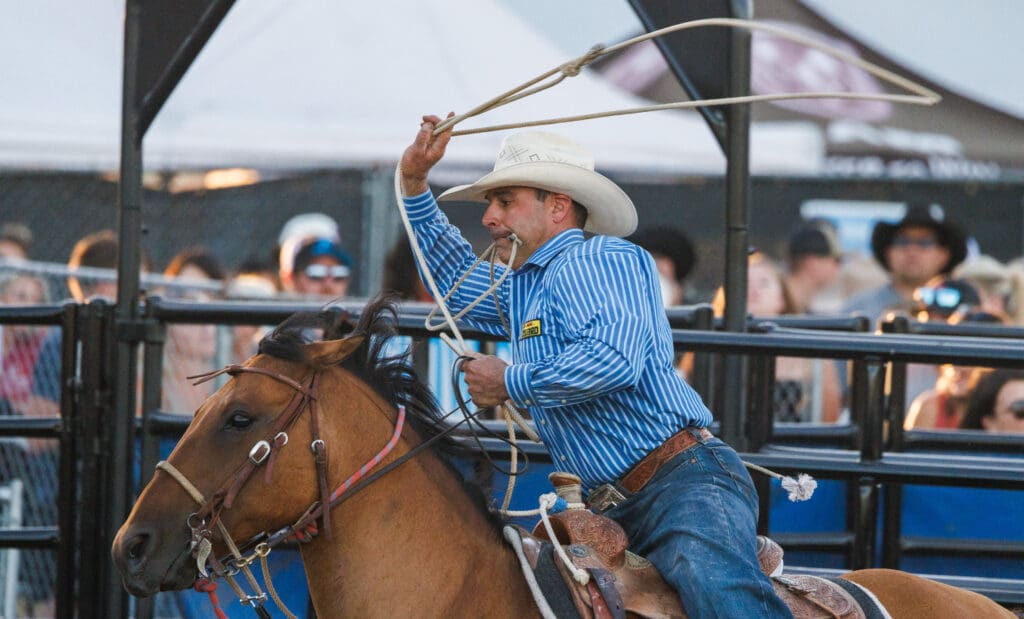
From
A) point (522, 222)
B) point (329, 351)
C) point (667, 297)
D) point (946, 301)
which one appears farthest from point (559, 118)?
point (667, 297)

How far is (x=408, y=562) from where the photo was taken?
338cm

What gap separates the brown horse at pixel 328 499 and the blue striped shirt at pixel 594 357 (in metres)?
0.36

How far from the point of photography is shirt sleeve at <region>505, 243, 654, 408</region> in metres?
3.36

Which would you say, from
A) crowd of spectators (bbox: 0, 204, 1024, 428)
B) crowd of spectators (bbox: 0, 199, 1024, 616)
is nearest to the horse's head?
crowd of spectators (bbox: 0, 199, 1024, 616)

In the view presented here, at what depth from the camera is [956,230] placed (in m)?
10.1

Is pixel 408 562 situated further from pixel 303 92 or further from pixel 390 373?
pixel 303 92

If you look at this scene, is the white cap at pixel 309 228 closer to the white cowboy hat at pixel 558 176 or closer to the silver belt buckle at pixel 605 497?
the white cowboy hat at pixel 558 176

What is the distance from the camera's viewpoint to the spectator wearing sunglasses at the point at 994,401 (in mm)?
7137

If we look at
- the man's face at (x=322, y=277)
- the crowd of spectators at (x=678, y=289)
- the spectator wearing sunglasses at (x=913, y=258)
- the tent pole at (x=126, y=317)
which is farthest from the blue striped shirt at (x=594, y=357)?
the spectator wearing sunglasses at (x=913, y=258)

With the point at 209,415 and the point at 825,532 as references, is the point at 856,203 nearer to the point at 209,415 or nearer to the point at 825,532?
the point at 825,532

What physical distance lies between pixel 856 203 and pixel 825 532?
859 centimetres

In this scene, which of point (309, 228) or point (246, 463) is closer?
point (246, 463)

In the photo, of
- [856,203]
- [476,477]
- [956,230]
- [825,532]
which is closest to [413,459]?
[476,477]

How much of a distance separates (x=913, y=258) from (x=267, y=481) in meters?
7.56
